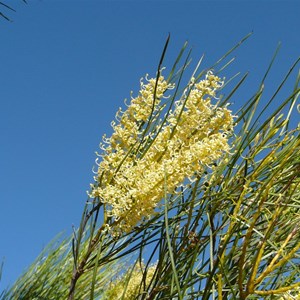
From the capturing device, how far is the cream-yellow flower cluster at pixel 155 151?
29.6 inches

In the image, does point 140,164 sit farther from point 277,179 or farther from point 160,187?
point 277,179

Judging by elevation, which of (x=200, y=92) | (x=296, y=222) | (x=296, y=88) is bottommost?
(x=296, y=222)

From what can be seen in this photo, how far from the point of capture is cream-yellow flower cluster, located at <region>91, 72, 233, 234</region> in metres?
0.75

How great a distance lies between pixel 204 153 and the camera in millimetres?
746

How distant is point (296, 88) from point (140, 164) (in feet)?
0.79

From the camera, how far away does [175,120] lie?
2.71 feet

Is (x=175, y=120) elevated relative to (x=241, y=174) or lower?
elevated

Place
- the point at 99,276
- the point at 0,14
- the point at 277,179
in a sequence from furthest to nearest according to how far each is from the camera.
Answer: the point at 99,276 → the point at 0,14 → the point at 277,179

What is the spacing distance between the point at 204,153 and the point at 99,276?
36.3 inches

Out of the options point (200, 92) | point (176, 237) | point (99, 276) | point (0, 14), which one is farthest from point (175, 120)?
point (99, 276)

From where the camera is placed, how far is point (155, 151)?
81 centimetres

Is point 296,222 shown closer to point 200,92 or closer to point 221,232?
point 221,232

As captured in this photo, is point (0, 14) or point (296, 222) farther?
point (0, 14)

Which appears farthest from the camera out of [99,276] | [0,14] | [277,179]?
[99,276]
